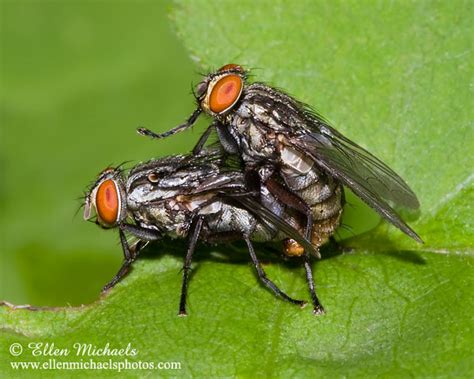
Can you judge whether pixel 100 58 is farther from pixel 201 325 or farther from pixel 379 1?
pixel 201 325

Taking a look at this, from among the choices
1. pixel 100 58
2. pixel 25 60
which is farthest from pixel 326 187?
pixel 25 60

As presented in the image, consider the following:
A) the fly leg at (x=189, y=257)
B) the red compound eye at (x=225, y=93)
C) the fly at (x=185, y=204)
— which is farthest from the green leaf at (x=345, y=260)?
the red compound eye at (x=225, y=93)

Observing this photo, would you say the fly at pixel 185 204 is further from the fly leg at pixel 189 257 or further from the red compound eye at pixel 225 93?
the red compound eye at pixel 225 93

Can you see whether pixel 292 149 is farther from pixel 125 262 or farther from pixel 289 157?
pixel 125 262

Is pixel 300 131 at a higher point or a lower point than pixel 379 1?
lower

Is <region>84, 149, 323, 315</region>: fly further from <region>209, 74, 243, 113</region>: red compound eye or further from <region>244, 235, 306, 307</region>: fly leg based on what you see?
<region>209, 74, 243, 113</region>: red compound eye

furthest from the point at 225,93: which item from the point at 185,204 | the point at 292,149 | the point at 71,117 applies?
the point at 71,117
